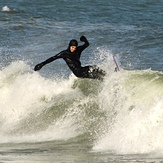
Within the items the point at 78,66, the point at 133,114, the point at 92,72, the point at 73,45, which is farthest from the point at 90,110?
the point at 133,114

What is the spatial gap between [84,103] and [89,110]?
1.22 feet

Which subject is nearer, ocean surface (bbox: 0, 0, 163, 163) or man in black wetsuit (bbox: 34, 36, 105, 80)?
ocean surface (bbox: 0, 0, 163, 163)

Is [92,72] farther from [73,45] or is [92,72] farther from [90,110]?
[90,110]

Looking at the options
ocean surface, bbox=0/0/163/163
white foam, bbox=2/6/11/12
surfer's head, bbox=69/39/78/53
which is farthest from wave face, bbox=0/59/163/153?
white foam, bbox=2/6/11/12

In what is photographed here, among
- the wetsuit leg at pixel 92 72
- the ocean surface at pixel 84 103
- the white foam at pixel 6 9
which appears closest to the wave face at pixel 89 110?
the ocean surface at pixel 84 103

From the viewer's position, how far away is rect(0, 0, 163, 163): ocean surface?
10.8 meters

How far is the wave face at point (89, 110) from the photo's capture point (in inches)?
435

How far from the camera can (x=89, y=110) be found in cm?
1359

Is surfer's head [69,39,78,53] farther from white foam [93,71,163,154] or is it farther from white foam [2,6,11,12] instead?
white foam [2,6,11,12]

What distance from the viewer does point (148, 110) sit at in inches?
445

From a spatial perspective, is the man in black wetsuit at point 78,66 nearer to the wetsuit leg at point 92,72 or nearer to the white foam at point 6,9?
the wetsuit leg at point 92,72

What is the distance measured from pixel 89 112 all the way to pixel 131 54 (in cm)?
755

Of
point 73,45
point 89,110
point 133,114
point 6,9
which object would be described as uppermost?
point 73,45

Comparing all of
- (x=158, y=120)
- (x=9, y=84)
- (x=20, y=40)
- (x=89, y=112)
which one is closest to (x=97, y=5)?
(x=20, y=40)
